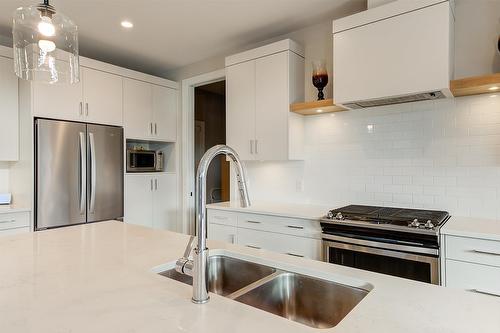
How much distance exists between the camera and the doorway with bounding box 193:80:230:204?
5.38 metres

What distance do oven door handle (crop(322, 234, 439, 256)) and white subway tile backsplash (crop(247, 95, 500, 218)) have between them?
2.10 feet

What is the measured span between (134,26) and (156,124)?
1.28m

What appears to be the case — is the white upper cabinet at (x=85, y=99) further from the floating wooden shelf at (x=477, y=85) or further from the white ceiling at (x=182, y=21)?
the floating wooden shelf at (x=477, y=85)

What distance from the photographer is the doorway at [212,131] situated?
5383mm

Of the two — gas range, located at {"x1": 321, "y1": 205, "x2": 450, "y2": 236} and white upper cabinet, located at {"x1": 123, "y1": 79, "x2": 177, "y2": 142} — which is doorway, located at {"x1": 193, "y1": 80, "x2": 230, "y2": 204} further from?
gas range, located at {"x1": 321, "y1": 205, "x2": 450, "y2": 236}

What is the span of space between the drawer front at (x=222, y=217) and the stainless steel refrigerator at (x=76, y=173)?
3.67 feet

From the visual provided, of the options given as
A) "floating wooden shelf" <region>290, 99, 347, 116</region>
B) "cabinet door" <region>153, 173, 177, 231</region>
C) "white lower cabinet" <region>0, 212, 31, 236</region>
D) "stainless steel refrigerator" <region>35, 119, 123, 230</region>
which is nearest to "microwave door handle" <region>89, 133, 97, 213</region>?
"stainless steel refrigerator" <region>35, 119, 123, 230</region>

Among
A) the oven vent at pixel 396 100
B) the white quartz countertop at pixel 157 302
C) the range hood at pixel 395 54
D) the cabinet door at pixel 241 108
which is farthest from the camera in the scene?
the cabinet door at pixel 241 108

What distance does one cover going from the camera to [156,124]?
13.2 ft

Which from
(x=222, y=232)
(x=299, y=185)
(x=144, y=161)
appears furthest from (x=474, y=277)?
(x=144, y=161)

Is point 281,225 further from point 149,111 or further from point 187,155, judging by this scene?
point 149,111

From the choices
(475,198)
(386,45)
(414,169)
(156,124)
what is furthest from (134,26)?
(475,198)

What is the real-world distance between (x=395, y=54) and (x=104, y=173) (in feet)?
9.62

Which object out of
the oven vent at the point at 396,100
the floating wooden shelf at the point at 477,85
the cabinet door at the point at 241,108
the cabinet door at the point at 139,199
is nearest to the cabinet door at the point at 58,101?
the cabinet door at the point at 139,199
